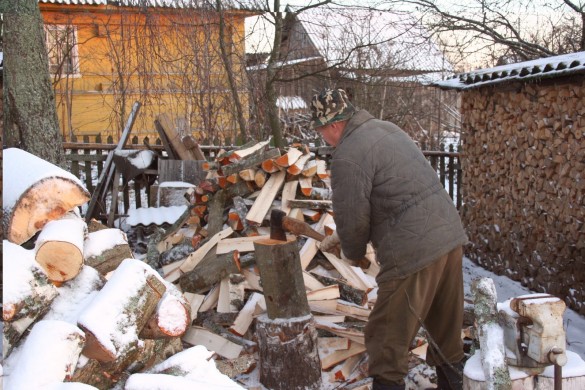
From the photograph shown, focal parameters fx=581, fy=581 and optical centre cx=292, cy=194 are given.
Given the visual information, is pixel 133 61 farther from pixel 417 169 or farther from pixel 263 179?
Answer: pixel 417 169

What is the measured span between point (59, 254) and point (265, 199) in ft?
10.1

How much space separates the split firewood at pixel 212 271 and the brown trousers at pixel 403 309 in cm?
180

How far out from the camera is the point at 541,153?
5766 millimetres

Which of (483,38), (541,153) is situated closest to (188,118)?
(483,38)

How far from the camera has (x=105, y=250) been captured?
10.4 feet

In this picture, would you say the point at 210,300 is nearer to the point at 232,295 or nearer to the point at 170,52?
the point at 232,295

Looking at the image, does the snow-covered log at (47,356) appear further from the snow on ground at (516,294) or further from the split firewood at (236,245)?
the snow on ground at (516,294)

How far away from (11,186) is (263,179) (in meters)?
3.02

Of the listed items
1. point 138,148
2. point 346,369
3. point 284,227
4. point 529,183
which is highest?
point 138,148

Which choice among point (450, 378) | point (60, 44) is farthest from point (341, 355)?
point (60, 44)

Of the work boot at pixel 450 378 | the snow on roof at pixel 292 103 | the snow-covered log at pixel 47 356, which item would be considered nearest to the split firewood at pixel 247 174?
the work boot at pixel 450 378

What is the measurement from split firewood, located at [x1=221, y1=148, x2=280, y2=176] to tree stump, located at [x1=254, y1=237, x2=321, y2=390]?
1.77 m

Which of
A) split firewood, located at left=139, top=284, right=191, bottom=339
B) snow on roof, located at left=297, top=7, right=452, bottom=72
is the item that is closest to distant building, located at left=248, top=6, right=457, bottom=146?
snow on roof, located at left=297, top=7, right=452, bottom=72

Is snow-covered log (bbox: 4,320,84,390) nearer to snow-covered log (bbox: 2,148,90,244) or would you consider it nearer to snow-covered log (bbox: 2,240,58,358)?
snow-covered log (bbox: 2,240,58,358)
